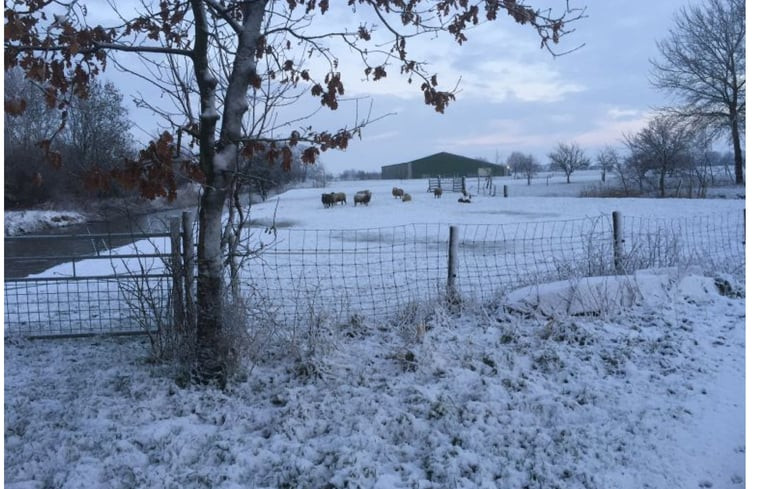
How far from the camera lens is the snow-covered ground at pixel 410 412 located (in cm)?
306

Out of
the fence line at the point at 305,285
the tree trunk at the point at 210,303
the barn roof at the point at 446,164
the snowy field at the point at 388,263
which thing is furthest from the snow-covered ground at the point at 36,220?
the barn roof at the point at 446,164

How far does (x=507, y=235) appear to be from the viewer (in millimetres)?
15516

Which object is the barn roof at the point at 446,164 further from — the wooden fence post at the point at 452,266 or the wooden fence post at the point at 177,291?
the wooden fence post at the point at 177,291

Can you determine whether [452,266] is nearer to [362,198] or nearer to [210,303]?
[210,303]

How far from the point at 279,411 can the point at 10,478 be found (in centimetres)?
150

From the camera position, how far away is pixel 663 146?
33.0 m

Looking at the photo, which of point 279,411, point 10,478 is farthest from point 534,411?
point 10,478

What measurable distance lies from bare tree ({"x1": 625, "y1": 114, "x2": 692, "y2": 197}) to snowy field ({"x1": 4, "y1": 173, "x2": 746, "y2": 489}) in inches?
1206

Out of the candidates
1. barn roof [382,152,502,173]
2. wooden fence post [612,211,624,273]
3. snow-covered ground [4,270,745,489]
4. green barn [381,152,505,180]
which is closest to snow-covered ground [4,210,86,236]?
snow-covered ground [4,270,745,489]

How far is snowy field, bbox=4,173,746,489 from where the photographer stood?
3.07 meters

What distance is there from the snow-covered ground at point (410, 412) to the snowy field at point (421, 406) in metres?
0.01

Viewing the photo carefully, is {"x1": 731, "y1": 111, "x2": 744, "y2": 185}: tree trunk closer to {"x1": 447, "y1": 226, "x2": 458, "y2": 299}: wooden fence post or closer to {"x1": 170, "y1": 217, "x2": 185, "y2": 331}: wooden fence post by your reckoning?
{"x1": 447, "y1": 226, "x2": 458, "y2": 299}: wooden fence post

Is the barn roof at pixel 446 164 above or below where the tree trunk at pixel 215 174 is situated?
above

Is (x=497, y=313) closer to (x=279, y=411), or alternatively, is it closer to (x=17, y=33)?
(x=279, y=411)
